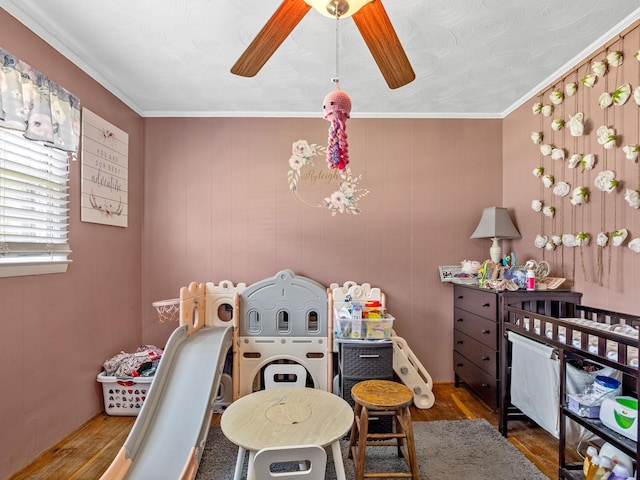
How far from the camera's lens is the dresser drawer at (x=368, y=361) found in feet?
7.83

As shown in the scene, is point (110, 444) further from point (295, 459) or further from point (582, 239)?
point (582, 239)

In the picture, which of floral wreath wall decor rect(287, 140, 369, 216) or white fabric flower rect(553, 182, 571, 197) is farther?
floral wreath wall decor rect(287, 140, 369, 216)

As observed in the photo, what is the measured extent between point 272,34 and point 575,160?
2.19 m

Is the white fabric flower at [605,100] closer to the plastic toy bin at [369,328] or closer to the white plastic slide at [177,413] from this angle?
the plastic toy bin at [369,328]

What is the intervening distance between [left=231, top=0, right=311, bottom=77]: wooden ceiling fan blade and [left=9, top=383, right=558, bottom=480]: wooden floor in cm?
230

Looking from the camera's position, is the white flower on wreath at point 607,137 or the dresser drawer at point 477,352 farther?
the dresser drawer at point 477,352

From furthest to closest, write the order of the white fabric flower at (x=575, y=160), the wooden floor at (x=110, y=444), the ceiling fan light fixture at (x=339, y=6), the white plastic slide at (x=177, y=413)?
1. the white fabric flower at (x=575, y=160)
2. the wooden floor at (x=110, y=444)
3. the white plastic slide at (x=177, y=413)
4. the ceiling fan light fixture at (x=339, y=6)

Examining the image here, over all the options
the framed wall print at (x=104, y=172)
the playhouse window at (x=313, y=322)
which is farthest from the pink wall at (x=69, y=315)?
the playhouse window at (x=313, y=322)

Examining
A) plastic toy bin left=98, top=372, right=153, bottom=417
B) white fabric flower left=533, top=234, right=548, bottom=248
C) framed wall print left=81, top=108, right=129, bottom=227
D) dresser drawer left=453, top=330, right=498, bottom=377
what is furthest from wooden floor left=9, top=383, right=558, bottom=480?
framed wall print left=81, top=108, right=129, bottom=227

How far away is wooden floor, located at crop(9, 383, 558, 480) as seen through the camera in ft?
6.35

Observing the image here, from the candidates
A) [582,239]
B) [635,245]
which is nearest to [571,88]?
[582,239]

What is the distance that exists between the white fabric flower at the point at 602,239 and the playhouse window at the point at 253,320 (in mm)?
2422

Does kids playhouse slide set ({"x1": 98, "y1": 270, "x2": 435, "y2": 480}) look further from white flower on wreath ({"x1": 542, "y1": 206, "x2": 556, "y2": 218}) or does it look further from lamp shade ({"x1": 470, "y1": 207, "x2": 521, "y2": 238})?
white flower on wreath ({"x1": 542, "y1": 206, "x2": 556, "y2": 218})

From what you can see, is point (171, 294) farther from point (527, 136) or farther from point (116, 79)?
point (527, 136)
